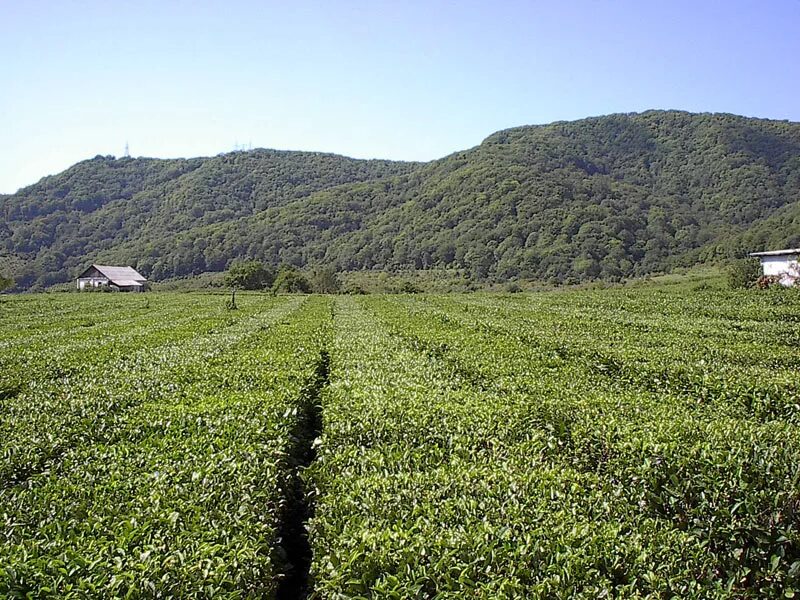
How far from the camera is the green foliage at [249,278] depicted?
9144 centimetres

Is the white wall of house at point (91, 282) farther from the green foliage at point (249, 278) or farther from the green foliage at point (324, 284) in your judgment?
the green foliage at point (324, 284)

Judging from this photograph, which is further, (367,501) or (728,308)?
(728,308)

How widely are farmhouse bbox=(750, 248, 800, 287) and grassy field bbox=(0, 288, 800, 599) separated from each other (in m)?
41.7

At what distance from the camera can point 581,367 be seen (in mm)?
13828

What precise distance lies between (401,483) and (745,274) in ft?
181

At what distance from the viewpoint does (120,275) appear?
100188 millimetres

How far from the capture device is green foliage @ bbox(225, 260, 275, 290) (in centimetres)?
9144

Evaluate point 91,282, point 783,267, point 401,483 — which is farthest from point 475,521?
point 91,282

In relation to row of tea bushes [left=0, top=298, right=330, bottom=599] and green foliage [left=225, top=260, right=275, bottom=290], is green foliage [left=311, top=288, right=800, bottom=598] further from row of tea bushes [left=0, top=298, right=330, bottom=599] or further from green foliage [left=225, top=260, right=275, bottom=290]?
green foliage [left=225, top=260, right=275, bottom=290]

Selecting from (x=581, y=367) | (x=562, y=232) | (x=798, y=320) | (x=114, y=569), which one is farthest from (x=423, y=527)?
(x=562, y=232)

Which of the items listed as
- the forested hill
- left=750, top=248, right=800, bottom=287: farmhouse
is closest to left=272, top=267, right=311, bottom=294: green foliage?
the forested hill

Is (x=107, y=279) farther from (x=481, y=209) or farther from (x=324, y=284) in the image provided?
(x=481, y=209)

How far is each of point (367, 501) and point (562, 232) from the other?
394ft

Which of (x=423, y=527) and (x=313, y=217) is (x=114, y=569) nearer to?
(x=423, y=527)
